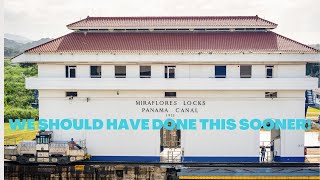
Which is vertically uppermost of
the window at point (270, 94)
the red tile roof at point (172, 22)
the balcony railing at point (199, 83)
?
the red tile roof at point (172, 22)

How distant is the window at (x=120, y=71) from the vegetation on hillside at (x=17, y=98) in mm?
25715

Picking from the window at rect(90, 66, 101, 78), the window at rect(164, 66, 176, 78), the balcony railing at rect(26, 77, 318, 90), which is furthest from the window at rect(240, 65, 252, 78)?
the window at rect(90, 66, 101, 78)

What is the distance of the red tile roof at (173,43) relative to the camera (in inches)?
971

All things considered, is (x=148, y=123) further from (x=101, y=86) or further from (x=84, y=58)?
(x=84, y=58)

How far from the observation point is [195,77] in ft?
81.7

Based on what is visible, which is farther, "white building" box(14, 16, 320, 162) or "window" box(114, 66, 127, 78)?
"window" box(114, 66, 127, 78)

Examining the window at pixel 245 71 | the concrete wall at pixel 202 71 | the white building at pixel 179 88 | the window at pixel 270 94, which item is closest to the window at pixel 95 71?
the white building at pixel 179 88

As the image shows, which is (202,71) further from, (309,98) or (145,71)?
(309,98)

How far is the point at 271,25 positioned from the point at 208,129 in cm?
695

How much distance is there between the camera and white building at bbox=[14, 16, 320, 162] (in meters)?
24.3

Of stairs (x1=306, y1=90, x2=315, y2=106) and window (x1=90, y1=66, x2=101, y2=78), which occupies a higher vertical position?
window (x1=90, y1=66, x2=101, y2=78)

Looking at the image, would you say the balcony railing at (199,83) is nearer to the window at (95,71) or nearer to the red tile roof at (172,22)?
the window at (95,71)

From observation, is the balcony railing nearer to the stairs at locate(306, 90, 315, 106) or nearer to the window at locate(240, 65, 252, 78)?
the window at locate(240, 65, 252, 78)

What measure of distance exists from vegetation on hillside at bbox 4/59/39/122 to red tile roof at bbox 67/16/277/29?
2338 centimetres
